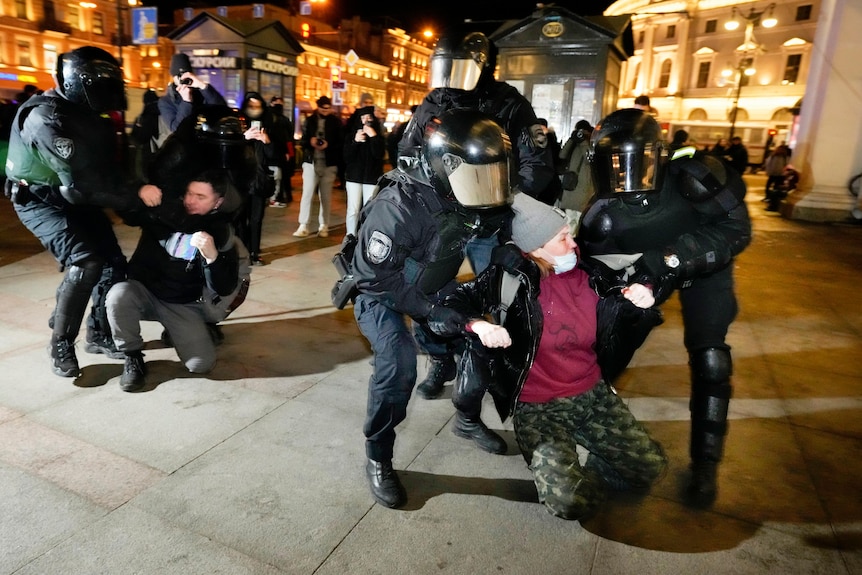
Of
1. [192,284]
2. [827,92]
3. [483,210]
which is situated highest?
[827,92]

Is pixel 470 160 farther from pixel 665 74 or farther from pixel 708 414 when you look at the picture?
pixel 665 74

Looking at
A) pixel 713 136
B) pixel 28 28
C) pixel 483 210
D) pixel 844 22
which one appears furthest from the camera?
pixel 713 136

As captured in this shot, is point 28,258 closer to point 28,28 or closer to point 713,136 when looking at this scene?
point 28,28

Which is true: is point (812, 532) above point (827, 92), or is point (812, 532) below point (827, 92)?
below

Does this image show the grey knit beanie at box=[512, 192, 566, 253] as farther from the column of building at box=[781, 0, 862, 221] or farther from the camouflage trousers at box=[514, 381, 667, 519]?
the column of building at box=[781, 0, 862, 221]

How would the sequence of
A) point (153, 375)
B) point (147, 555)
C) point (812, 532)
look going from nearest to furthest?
point (147, 555), point (812, 532), point (153, 375)

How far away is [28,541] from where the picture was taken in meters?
2.21

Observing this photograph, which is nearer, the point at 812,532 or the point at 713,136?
the point at 812,532

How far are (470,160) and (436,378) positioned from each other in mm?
1785

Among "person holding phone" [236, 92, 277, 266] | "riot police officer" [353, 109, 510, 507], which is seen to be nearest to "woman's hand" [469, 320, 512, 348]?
"riot police officer" [353, 109, 510, 507]

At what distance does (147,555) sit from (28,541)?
18.2 inches

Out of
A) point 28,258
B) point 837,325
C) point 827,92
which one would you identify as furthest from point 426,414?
point 827,92

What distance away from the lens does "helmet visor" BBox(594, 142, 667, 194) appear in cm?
251

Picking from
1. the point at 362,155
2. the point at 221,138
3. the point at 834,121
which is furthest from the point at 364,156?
the point at 834,121
